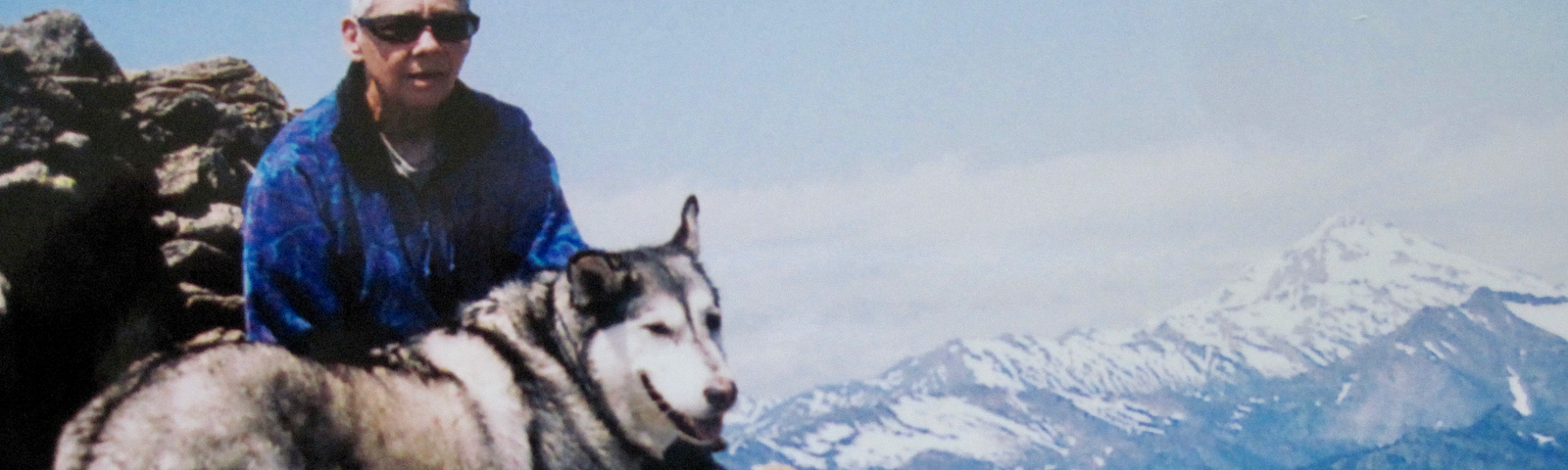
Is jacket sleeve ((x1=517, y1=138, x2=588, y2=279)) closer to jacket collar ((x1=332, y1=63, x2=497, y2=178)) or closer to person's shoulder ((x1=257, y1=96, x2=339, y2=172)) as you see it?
jacket collar ((x1=332, y1=63, x2=497, y2=178))

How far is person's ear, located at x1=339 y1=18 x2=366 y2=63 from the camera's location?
229 inches

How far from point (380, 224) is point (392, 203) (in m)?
0.15

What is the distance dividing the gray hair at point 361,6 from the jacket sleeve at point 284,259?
2.95 ft

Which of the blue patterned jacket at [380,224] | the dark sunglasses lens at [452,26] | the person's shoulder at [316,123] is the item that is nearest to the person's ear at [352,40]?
the blue patterned jacket at [380,224]

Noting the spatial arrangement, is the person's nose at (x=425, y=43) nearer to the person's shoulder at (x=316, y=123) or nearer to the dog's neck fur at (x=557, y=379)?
the person's shoulder at (x=316, y=123)

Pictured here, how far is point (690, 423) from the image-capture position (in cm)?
482

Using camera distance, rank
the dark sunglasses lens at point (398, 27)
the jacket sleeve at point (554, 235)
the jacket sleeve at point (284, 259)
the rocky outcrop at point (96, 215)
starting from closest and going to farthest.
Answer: the jacket sleeve at point (284, 259)
the dark sunglasses lens at point (398, 27)
the jacket sleeve at point (554, 235)
the rocky outcrop at point (96, 215)

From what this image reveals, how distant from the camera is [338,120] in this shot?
19.4ft

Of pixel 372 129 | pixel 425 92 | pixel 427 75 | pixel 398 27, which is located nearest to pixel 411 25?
pixel 398 27

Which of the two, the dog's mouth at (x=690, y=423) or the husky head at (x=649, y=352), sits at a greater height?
the husky head at (x=649, y=352)

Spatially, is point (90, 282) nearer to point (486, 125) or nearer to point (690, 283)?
point (486, 125)

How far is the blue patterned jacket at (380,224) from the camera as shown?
5.43 m

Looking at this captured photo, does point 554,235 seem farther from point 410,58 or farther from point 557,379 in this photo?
Result: point 557,379

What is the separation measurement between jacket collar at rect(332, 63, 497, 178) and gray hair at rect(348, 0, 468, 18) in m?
0.30
